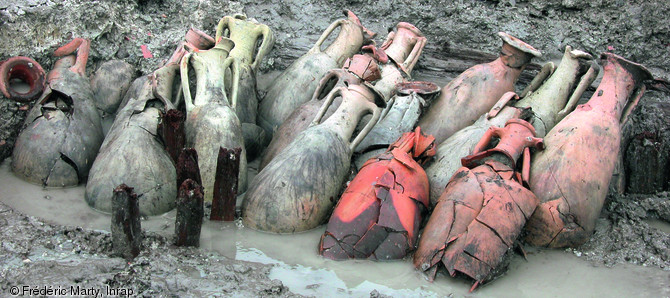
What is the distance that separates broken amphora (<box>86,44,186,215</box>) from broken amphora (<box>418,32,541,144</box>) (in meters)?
1.93

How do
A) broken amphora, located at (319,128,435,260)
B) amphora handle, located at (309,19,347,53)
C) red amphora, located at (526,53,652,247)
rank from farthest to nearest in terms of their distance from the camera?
amphora handle, located at (309,19,347,53) → red amphora, located at (526,53,652,247) → broken amphora, located at (319,128,435,260)

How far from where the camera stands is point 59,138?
407cm

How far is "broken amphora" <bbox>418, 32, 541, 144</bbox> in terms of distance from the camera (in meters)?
4.67

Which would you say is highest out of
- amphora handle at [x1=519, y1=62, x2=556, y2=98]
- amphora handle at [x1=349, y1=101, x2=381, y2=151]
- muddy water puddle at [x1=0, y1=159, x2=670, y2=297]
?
amphora handle at [x1=519, y1=62, x2=556, y2=98]

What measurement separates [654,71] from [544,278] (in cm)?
262

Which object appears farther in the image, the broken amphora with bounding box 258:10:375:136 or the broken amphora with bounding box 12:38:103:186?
the broken amphora with bounding box 258:10:375:136

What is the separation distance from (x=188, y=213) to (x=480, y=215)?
1597 millimetres

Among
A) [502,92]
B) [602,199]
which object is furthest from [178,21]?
[602,199]

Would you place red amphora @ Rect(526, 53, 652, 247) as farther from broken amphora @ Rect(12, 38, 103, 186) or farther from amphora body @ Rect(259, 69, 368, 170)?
broken amphora @ Rect(12, 38, 103, 186)

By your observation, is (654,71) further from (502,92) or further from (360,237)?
(360,237)

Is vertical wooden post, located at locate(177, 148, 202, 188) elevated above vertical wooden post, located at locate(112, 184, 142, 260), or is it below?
above

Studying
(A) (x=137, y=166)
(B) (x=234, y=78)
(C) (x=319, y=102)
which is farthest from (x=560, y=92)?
(A) (x=137, y=166)

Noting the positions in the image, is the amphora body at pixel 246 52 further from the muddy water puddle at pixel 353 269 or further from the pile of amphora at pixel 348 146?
the muddy water puddle at pixel 353 269

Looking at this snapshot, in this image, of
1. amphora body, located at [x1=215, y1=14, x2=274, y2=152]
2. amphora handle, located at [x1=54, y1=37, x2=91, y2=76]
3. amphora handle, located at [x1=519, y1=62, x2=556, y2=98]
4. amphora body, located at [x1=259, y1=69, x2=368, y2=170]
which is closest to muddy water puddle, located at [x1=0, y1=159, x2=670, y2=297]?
amphora body, located at [x1=259, y1=69, x2=368, y2=170]
